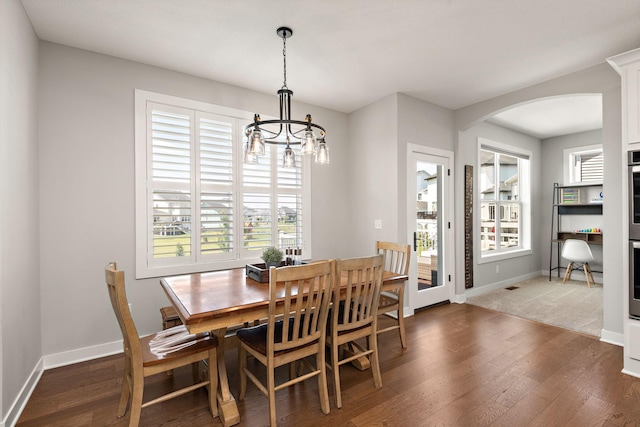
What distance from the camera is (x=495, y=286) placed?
525 cm

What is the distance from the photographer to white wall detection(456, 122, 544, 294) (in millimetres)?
4598

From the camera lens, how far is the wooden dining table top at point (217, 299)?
1.76 meters

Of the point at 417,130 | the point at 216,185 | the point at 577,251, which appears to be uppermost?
the point at 417,130

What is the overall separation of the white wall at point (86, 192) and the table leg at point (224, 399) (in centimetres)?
141

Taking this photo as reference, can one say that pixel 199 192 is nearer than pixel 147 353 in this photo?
No

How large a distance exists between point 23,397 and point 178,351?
129cm

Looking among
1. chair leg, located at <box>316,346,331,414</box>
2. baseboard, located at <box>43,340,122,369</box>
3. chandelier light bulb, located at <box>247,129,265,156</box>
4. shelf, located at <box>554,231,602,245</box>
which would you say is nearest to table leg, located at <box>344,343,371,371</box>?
chair leg, located at <box>316,346,331,414</box>

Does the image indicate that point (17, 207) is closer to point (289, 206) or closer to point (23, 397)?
point (23, 397)

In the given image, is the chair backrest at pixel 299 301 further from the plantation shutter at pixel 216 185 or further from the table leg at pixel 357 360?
the plantation shutter at pixel 216 185

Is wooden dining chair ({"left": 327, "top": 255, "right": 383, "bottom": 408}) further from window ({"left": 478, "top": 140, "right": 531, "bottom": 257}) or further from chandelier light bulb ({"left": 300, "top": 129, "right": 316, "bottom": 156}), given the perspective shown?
window ({"left": 478, "top": 140, "right": 531, "bottom": 257})

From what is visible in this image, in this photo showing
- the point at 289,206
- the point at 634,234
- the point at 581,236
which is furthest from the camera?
the point at 581,236

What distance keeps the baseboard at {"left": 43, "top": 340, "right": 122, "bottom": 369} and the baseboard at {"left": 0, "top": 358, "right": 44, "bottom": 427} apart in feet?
0.26

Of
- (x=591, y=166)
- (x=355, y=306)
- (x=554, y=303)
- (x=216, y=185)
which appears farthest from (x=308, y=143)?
(x=591, y=166)

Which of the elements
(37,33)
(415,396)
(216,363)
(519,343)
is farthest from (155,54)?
(519,343)
